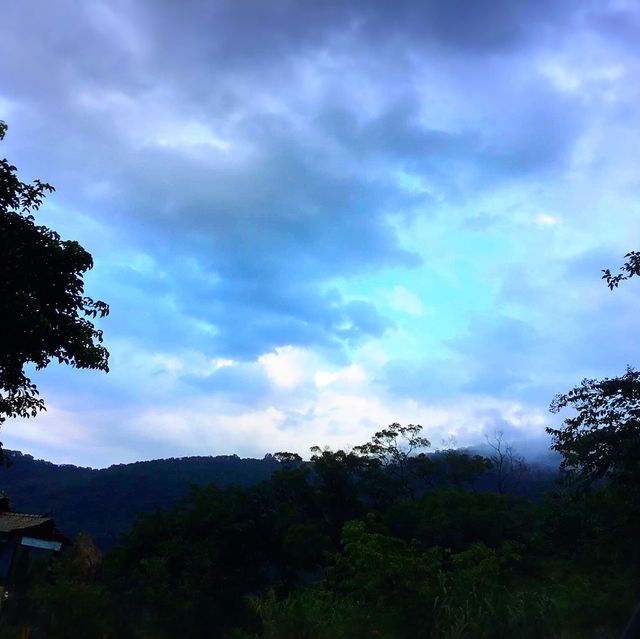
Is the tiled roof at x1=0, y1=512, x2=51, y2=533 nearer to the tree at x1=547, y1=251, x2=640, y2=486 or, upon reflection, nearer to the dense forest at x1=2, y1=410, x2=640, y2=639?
the dense forest at x1=2, y1=410, x2=640, y2=639

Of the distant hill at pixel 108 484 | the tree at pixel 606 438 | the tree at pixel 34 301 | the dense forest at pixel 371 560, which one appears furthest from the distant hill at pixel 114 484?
the tree at pixel 34 301

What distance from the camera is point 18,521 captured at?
2034 centimetres

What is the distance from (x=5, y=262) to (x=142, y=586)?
994 inches

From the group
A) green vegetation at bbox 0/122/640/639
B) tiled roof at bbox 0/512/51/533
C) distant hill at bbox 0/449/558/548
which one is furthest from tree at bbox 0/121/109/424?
distant hill at bbox 0/449/558/548

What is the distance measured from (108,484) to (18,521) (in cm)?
6361

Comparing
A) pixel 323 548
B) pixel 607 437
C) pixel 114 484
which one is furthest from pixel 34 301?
pixel 114 484

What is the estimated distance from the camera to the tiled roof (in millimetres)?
19812

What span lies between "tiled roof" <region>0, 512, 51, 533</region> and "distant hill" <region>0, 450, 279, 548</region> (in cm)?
4378

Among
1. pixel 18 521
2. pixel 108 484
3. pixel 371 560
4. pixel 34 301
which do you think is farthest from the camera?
pixel 108 484

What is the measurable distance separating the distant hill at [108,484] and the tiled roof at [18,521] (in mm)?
43784

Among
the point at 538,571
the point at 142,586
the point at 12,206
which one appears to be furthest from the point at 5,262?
the point at 538,571

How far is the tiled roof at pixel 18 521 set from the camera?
1981 centimetres

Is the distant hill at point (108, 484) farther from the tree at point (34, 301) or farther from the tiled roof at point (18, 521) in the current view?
the tree at point (34, 301)

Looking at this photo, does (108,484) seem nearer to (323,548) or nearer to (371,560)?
(323,548)
